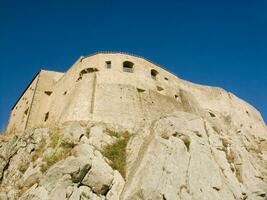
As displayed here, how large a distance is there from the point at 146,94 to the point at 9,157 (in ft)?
42.4

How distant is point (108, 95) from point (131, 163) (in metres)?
8.96

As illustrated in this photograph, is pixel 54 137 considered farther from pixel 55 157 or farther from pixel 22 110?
pixel 22 110

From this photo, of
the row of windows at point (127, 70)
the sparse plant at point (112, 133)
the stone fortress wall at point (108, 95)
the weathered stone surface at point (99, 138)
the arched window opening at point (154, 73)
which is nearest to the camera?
the weathered stone surface at point (99, 138)

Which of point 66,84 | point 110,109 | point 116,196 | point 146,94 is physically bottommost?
point 116,196

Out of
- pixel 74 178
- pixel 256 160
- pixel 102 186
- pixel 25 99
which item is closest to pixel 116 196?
pixel 102 186

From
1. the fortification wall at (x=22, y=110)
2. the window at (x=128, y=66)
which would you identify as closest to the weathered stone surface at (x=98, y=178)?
the window at (x=128, y=66)

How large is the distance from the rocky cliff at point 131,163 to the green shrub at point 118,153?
0.07 m

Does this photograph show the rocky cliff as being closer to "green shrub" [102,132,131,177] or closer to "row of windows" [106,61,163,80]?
"green shrub" [102,132,131,177]

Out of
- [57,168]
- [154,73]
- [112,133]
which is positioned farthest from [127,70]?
[57,168]

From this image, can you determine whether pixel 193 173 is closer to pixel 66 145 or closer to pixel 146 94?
pixel 66 145

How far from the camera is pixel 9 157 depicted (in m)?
23.5

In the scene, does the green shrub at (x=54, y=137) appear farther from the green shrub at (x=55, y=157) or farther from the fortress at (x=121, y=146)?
the green shrub at (x=55, y=157)

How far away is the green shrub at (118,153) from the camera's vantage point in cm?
2145

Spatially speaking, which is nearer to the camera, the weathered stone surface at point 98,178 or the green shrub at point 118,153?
the weathered stone surface at point 98,178
